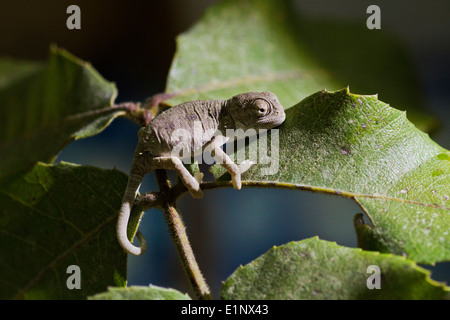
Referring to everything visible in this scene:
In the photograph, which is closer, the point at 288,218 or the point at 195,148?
the point at 195,148

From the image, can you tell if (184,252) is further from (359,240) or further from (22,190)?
(22,190)

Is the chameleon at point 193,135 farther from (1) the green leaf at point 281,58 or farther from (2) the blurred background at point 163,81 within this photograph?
(2) the blurred background at point 163,81

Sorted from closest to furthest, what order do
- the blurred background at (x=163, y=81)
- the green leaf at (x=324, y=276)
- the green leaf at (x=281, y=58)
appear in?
the green leaf at (x=324, y=276)
the green leaf at (x=281, y=58)
the blurred background at (x=163, y=81)

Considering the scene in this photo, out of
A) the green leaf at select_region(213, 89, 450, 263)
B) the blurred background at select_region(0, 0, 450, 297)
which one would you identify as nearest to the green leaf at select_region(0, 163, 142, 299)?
the green leaf at select_region(213, 89, 450, 263)

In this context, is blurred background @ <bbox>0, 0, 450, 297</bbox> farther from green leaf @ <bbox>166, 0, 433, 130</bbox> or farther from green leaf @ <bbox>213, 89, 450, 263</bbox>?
green leaf @ <bbox>213, 89, 450, 263</bbox>

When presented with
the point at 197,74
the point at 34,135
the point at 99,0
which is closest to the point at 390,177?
the point at 197,74

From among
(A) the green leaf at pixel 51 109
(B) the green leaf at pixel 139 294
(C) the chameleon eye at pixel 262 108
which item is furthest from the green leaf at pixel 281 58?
(B) the green leaf at pixel 139 294
